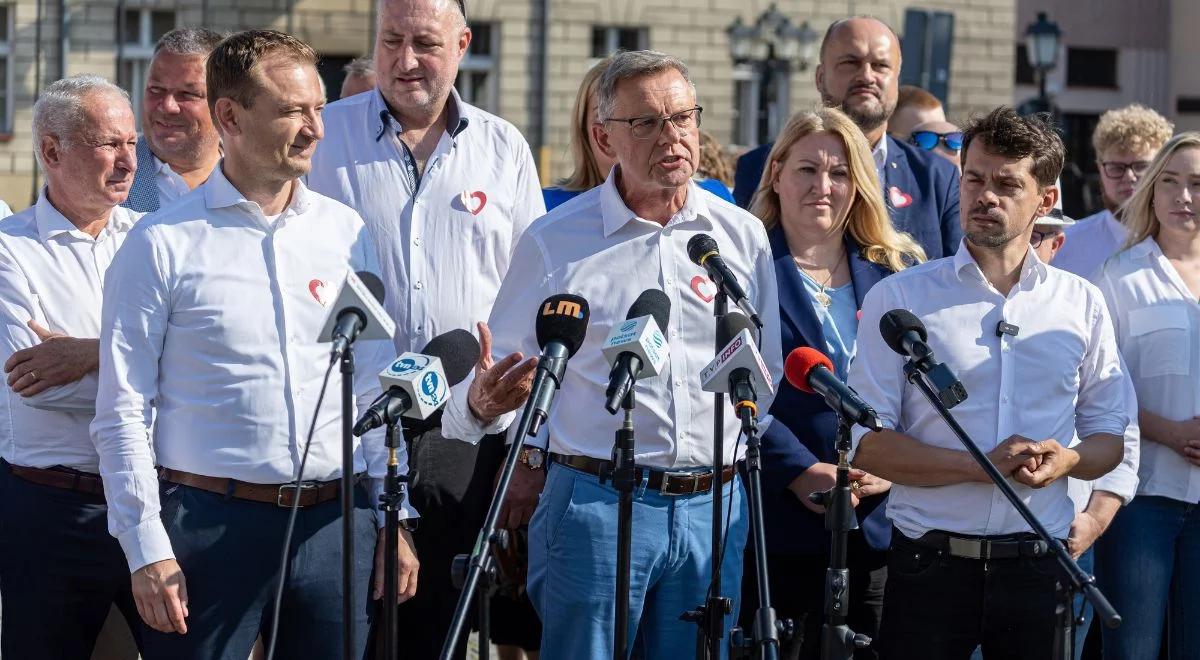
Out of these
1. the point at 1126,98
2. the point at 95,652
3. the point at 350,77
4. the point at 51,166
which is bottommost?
the point at 95,652

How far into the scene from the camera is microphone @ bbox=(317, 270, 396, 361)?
3.41 m

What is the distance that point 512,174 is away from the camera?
5281 mm

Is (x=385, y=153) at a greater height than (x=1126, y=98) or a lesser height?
lesser

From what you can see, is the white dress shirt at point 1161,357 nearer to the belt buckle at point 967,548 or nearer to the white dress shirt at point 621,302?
the belt buckle at point 967,548

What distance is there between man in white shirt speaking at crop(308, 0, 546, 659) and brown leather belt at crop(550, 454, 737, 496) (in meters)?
0.83

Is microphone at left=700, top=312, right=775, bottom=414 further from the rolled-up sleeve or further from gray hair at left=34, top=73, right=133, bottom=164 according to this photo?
gray hair at left=34, top=73, right=133, bottom=164

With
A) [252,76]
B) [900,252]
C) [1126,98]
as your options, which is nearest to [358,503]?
[252,76]

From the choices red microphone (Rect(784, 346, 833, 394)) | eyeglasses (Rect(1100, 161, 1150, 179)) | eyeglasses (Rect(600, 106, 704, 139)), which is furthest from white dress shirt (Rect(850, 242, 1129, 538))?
eyeglasses (Rect(1100, 161, 1150, 179))

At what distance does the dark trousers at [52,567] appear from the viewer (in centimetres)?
455

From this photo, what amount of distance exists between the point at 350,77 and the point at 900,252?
3096 mm

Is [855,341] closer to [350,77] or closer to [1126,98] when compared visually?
[350,77]

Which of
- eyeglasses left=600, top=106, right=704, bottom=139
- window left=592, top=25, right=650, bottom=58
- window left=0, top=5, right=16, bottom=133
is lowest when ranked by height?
eyeglasses left=600, top=106, right=704, bottom=139

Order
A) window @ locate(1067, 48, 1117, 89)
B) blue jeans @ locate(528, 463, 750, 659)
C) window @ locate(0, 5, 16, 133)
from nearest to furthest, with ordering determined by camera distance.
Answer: blue jeans @ locate(528, 463, 750, 659) → window @ locate(0, 5, 16, 133) → window @ locate(1067, 48, 1117, 89)

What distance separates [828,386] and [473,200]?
172cm
